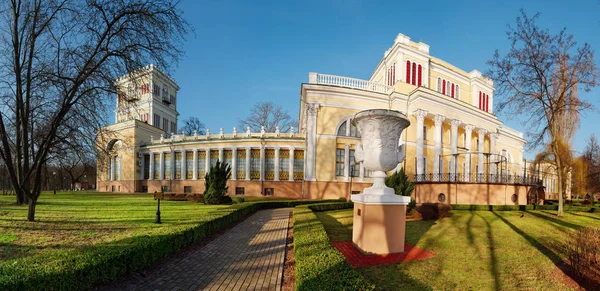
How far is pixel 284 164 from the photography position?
31.8 meters

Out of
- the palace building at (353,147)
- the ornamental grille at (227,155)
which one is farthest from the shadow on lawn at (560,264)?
the ornamental grille at (227,155)

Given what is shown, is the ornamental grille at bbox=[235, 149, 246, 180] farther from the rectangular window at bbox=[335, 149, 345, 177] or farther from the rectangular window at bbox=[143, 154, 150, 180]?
the rectangular window at bbox=[143, 154, 150, 180]

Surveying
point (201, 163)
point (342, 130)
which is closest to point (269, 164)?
point (342, 130)

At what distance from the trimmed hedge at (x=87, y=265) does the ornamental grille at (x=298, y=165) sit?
23704mm

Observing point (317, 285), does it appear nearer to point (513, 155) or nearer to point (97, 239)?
point (97, 239)

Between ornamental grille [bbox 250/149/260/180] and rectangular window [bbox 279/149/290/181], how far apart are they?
2.84 m

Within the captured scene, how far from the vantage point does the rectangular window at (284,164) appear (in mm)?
31547

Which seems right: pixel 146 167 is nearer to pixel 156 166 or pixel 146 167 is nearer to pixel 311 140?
pixel 156 166

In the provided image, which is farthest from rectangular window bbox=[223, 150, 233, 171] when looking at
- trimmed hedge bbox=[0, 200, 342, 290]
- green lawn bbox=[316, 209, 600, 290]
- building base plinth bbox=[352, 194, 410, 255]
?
building base plinth bbox=[352, 194, 410, 255]

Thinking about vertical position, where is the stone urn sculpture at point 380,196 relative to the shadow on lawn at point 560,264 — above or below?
above

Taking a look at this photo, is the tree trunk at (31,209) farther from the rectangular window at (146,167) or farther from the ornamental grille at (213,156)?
the rectangular window at (146,167)

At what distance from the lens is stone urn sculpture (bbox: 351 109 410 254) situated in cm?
737

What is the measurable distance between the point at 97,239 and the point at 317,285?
743cm

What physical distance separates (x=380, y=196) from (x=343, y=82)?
23.5m
